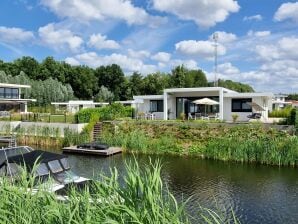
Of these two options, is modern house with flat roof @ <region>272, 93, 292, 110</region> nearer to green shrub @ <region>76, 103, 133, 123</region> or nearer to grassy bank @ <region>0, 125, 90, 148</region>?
green shrub @ <region>76, 103, 133, 123</region>

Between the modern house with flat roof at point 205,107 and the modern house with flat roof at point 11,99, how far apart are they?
20.7 m

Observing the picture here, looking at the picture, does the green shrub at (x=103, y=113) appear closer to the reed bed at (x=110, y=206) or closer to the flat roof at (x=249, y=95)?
the flat roof at (x=249, y=95)

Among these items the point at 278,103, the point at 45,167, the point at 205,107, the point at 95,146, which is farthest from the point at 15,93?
the point at 45,167

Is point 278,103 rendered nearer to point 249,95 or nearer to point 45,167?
point 249,95

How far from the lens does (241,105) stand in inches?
1136

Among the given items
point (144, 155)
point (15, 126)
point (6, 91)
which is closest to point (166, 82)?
point (6, 91)

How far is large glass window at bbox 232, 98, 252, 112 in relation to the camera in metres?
28.5

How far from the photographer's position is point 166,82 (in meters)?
57.3

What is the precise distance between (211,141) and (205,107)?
40.2ft

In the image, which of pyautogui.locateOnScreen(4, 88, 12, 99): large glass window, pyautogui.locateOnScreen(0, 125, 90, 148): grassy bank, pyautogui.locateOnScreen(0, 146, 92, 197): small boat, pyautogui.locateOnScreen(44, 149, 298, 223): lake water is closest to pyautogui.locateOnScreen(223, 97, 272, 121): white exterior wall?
pyautogui.locateOnScreen(44, 149, 298, 223): lake water

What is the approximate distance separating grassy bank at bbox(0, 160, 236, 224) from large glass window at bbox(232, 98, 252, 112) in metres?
25.1

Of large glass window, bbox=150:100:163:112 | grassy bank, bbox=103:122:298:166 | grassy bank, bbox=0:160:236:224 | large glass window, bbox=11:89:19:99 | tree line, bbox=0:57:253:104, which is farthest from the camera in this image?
tree line, bbox=0:57:253:104

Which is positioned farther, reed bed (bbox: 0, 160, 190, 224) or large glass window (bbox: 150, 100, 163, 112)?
large glass window (bbox: 150, 100, 163, 112)

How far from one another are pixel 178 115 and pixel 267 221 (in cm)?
2191
